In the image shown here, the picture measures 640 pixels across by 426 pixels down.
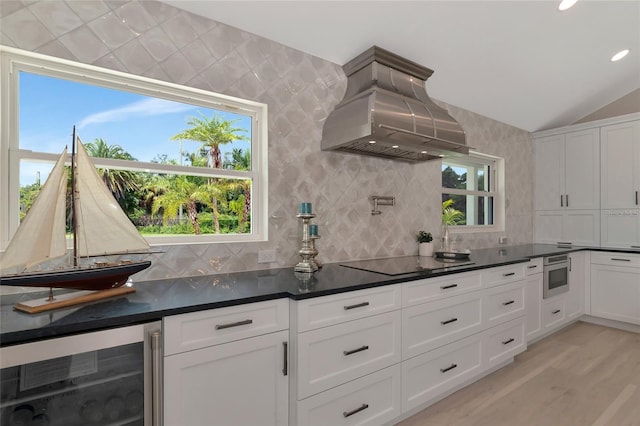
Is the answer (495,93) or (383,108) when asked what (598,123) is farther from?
(383,108)

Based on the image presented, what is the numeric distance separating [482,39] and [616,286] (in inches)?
124

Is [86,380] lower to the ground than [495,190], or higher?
lower

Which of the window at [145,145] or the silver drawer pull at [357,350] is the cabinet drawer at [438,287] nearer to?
the silver drawer pull at [357,350]

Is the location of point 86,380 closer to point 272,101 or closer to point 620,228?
point 272,101

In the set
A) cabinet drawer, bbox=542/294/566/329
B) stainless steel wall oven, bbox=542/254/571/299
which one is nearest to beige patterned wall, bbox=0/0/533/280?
stainless steel wall oven, bbox=542/254/571/299

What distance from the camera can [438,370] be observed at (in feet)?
7.20

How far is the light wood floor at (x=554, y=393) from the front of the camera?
205 cm

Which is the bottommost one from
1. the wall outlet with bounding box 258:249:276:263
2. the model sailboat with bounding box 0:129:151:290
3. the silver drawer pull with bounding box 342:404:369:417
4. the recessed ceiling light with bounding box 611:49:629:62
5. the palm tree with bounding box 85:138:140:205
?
the silver drawer pull with bounding box 342:404:369:417

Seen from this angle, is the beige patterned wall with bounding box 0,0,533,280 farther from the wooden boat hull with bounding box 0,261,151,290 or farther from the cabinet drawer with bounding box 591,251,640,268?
the cabinet drawer with bounding box 591,251,640,268

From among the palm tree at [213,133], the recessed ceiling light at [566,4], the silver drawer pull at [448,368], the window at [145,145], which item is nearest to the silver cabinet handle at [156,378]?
the window at [145,145]

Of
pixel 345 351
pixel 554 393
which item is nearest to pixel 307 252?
pixel 345 351

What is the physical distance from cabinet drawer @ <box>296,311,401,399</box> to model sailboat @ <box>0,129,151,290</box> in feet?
2.93

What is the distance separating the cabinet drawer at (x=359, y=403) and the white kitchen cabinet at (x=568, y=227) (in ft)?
11.9

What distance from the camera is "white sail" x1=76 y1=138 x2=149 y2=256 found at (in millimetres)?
1395
